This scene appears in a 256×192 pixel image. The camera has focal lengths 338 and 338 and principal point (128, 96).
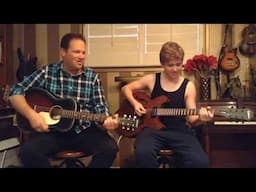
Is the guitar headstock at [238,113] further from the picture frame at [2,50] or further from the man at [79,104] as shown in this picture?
the picture frame at [2,50]

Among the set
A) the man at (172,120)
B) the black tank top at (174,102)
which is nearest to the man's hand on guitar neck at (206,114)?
the man at (172,120)

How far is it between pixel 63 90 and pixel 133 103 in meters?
A: 0.39

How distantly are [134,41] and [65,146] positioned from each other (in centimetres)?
110

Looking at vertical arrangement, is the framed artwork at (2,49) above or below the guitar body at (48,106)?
above

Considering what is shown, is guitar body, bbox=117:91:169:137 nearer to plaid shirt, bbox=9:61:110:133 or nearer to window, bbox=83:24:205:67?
plaid shirt, bbox=9:61:110:133

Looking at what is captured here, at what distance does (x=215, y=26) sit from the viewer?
242 centimetres

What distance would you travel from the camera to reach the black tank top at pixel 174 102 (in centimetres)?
181

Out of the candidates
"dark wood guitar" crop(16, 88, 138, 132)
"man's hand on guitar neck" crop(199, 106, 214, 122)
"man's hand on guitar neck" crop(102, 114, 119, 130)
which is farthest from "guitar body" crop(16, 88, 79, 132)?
"man's hand on guitar neck" crop(199, 106, 214, 122)

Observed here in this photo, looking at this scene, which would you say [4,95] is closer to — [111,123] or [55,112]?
[55,112]

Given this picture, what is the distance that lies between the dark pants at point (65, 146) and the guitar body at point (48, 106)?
42 mm

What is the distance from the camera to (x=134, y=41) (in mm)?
2533

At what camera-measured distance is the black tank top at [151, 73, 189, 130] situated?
181cm

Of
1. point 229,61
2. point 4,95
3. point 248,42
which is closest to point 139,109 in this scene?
point 229,61
